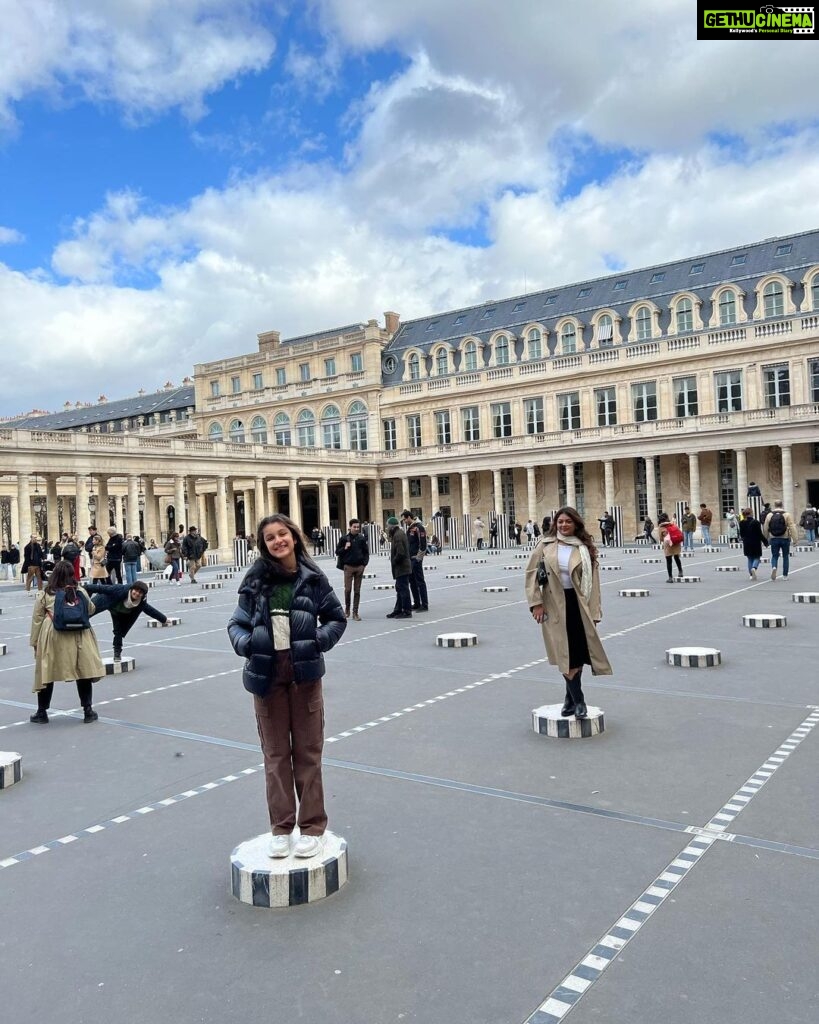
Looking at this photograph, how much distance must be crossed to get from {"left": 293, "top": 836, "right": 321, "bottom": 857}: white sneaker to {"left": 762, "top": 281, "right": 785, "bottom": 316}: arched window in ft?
160

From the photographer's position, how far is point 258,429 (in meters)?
67.3

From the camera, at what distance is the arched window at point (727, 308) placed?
48.1 metres

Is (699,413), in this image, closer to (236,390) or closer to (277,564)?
(236,390)

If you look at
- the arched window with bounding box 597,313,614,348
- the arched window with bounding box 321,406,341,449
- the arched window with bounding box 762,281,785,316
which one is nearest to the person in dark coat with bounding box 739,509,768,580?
the arched window with bounding box 762,281,785,316

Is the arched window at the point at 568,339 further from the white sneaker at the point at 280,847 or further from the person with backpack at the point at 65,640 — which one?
the white sneaker at the point at 280,847

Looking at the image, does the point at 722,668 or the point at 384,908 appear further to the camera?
the point at 722,668

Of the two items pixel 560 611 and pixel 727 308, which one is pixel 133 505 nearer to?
pixel 727 308

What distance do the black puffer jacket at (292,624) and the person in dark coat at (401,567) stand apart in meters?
10.3

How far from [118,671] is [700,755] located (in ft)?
24.6

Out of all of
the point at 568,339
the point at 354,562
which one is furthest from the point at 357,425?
the point at 354,562

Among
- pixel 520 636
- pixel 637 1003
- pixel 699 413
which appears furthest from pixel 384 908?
pixel 699 413

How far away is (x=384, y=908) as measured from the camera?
3945mm

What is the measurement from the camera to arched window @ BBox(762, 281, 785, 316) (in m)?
46.4

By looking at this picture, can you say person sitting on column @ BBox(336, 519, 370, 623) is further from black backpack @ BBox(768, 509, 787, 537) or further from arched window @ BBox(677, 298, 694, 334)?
arched window @ BBox(677, 298, 694, 334)
